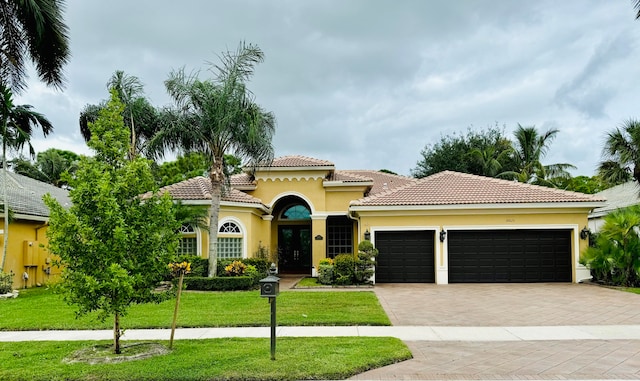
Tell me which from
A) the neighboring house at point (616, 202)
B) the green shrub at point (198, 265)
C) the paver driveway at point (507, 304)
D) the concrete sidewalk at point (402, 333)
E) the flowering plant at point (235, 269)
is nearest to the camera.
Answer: the concrete sidewalk at point (402, 333)

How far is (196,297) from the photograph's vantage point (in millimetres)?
14609

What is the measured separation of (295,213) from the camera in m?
25.4

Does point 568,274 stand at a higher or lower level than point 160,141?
lower

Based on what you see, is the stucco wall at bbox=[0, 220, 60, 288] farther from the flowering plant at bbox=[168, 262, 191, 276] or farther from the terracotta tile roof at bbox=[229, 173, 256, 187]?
the terracotta tile roof at bbox=[229, 173, 256, 187]

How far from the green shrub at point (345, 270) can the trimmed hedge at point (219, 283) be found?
3.43 meters

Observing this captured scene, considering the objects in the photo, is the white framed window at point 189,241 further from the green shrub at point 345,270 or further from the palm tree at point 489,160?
the palm tree at point 489,160

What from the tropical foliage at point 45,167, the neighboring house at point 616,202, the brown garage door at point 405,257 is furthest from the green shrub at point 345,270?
the tropical foliage at point 45,167

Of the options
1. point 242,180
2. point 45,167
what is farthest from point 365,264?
point 45,167

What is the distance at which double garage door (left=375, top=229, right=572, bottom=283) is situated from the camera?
60.5ft

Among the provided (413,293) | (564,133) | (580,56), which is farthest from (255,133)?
(564,133)

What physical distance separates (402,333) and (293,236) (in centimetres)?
1666

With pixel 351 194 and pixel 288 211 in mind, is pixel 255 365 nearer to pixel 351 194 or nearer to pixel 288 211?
pixel 351 194

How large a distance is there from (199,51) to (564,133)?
2968cm

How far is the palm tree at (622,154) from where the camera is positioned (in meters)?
17.6
